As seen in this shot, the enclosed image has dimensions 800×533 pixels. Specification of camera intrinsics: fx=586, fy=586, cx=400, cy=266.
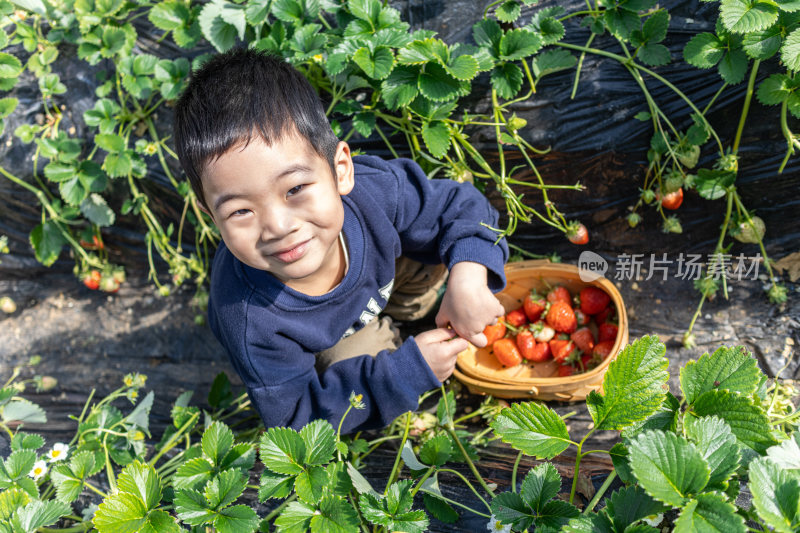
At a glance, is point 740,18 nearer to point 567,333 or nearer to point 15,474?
point 567,333

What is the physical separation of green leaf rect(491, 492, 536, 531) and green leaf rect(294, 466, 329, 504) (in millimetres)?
253

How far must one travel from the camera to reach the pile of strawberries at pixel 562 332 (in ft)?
4.92

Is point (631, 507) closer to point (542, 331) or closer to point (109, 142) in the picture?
point (542, 331)

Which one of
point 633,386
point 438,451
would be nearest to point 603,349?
point 438,451

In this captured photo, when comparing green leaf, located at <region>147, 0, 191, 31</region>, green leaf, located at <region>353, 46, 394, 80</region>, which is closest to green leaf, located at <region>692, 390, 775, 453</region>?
green leaf, located at <region>353, 46, 394, 80</region>

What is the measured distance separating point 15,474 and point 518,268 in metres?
1.18

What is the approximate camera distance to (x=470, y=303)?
1168mm

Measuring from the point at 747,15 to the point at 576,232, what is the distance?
0.58 metres

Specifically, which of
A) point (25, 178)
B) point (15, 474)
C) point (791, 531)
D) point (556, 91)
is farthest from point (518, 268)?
point (25, 178)

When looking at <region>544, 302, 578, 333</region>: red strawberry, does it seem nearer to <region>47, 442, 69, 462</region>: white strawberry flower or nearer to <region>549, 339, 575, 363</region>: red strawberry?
<region>549, 339, 575, 363</region>: red strawberry

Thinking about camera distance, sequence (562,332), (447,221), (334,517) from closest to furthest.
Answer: (334,517) < (447,221) < (562,332)

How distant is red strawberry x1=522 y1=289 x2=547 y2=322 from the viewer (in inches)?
61.3

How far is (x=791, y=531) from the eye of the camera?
586mm

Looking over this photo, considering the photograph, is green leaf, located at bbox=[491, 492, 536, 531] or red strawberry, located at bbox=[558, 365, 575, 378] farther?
red strawberry, located at bbox=[558, 365, 575, 378]
